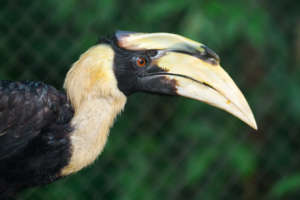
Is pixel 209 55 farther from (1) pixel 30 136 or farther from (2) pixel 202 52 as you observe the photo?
(1) pixel 30 136

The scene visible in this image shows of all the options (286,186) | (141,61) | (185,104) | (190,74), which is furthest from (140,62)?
(286,186)

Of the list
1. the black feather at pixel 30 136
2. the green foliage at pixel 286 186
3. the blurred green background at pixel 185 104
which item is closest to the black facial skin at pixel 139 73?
the black feather at pixel 30 136

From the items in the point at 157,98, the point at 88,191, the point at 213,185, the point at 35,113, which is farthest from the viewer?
the point at 213,185

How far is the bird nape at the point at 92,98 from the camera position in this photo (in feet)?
3.94

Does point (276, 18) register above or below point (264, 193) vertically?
above

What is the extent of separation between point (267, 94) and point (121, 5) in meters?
0.77

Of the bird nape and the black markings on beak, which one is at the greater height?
the black markings on beak

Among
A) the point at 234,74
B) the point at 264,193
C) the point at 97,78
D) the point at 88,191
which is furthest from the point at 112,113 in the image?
the point at 264,193

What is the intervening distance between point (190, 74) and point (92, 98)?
25 centimetres

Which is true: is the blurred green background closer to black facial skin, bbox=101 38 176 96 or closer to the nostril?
black facial skin, bbox=101 38 176 96

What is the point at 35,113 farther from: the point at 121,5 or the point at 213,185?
the point at 213,185

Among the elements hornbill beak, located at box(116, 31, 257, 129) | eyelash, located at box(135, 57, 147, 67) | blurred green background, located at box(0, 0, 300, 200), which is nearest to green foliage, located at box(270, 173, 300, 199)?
blurred green background, located at box(0, 0, 300, 200)

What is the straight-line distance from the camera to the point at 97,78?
4.10 ft

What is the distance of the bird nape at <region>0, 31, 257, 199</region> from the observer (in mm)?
1202
